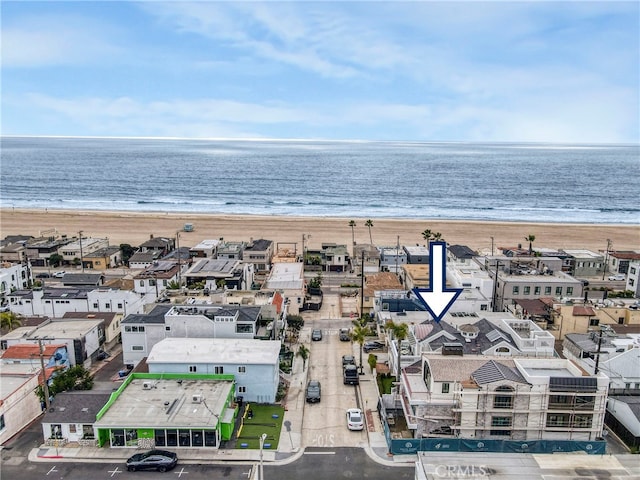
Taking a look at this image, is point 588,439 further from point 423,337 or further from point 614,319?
point 614,319

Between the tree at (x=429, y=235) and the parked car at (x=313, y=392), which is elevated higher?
the tree at (x=429, y=235)

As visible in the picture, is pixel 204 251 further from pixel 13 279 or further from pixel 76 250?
pixel 13 279

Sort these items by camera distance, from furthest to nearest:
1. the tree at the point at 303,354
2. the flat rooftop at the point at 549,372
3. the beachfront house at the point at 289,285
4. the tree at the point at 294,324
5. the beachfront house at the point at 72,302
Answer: the beachfront house at the point at 289,285 < the beachfront house at the point at 72,302 < the tree at the point at 294,324 < the tree at the point at 303,354 < the flat rooftop at the point at 549,372

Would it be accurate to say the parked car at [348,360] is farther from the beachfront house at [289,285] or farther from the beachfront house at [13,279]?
the beachfront house at [13,279]

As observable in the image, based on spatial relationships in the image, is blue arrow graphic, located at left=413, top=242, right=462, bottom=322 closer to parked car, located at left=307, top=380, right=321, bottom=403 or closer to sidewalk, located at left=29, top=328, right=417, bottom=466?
sidewalk, located at left=29, top=328, right=417, bottom=466

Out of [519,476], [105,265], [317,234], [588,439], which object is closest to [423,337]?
[588,439]

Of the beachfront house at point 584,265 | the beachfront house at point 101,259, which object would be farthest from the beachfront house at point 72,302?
the beachfront house at point 584,265
